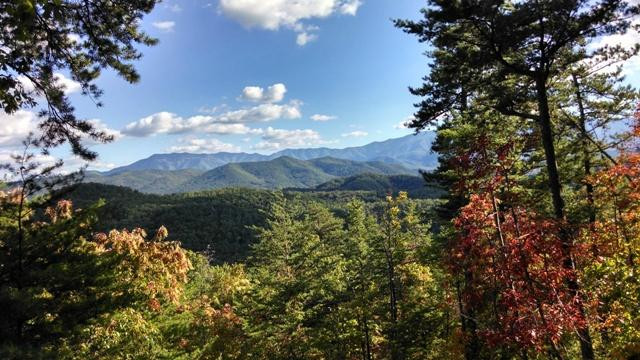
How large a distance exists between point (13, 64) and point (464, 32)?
9220 mm

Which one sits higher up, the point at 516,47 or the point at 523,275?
the point at 516,47

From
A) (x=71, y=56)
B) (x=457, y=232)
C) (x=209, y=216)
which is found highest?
(x=71, y=56)

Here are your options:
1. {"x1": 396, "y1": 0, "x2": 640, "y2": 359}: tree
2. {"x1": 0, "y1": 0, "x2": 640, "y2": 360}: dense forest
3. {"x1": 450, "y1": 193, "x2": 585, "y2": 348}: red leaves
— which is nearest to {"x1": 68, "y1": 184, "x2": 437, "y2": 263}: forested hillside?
{"x1": 0, "y1": 0, "x2": 640, "y2": 360}: dense forest

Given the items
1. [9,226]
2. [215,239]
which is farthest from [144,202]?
[9,226]

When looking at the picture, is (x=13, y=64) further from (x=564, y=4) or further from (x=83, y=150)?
(x=564, y=4)

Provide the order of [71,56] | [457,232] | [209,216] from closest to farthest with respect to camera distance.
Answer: [71,56], [457,232], [209,216]

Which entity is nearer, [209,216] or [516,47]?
[516,47]

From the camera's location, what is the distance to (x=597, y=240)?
10.2 m

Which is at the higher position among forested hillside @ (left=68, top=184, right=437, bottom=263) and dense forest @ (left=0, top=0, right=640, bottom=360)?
dense forest @ (left=0, top=0, right=640, bottom=360)

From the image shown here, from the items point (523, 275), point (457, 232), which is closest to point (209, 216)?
point (457, 232)

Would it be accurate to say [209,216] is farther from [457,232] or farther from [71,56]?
[71,56]

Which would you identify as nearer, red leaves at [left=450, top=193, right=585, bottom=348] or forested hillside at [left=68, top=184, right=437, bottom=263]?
red leaves at [left=450, top=193, right=585, bottom=348]

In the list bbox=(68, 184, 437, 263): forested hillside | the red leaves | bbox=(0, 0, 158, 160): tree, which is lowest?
bbox=(68, 184, 437, 263): forested hillside

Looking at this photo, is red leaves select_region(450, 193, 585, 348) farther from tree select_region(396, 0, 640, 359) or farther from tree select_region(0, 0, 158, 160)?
tree select_region(0, 0, 158, 160)
